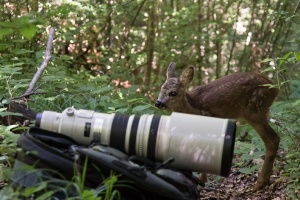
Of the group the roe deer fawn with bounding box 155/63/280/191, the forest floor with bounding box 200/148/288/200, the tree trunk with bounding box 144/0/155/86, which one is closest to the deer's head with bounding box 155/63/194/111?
the roe deer fawn with bounding box 155/63/280/191

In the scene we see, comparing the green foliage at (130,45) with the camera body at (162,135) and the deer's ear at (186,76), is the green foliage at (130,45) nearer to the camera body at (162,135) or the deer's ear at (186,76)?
the deer's ear at (186,76)

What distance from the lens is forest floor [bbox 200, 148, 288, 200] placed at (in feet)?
17.6

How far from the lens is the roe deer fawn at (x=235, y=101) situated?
5863 mm

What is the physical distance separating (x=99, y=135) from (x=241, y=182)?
10.1 feet

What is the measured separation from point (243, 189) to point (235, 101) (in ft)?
3.08

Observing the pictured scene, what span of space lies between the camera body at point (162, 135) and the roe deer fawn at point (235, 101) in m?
2.25

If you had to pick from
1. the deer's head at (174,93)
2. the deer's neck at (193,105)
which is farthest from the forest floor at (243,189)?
the deer's head at (174,93)

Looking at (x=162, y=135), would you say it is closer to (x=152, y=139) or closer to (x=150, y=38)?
(x=152, y=139)

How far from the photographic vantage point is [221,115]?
6.19 meters

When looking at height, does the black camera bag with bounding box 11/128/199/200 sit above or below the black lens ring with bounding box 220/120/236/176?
below

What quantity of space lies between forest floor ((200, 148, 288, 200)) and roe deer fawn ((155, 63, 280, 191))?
0.42 feet

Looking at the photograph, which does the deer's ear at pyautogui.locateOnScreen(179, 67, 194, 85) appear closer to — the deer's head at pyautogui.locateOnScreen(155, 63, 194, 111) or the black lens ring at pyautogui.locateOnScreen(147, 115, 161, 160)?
the deer's head at pyautogui.locateOnScreen(155, 63, 194, 111)

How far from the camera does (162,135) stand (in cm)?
362

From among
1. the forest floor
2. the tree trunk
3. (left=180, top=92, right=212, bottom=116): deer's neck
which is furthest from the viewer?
the tree trunk
